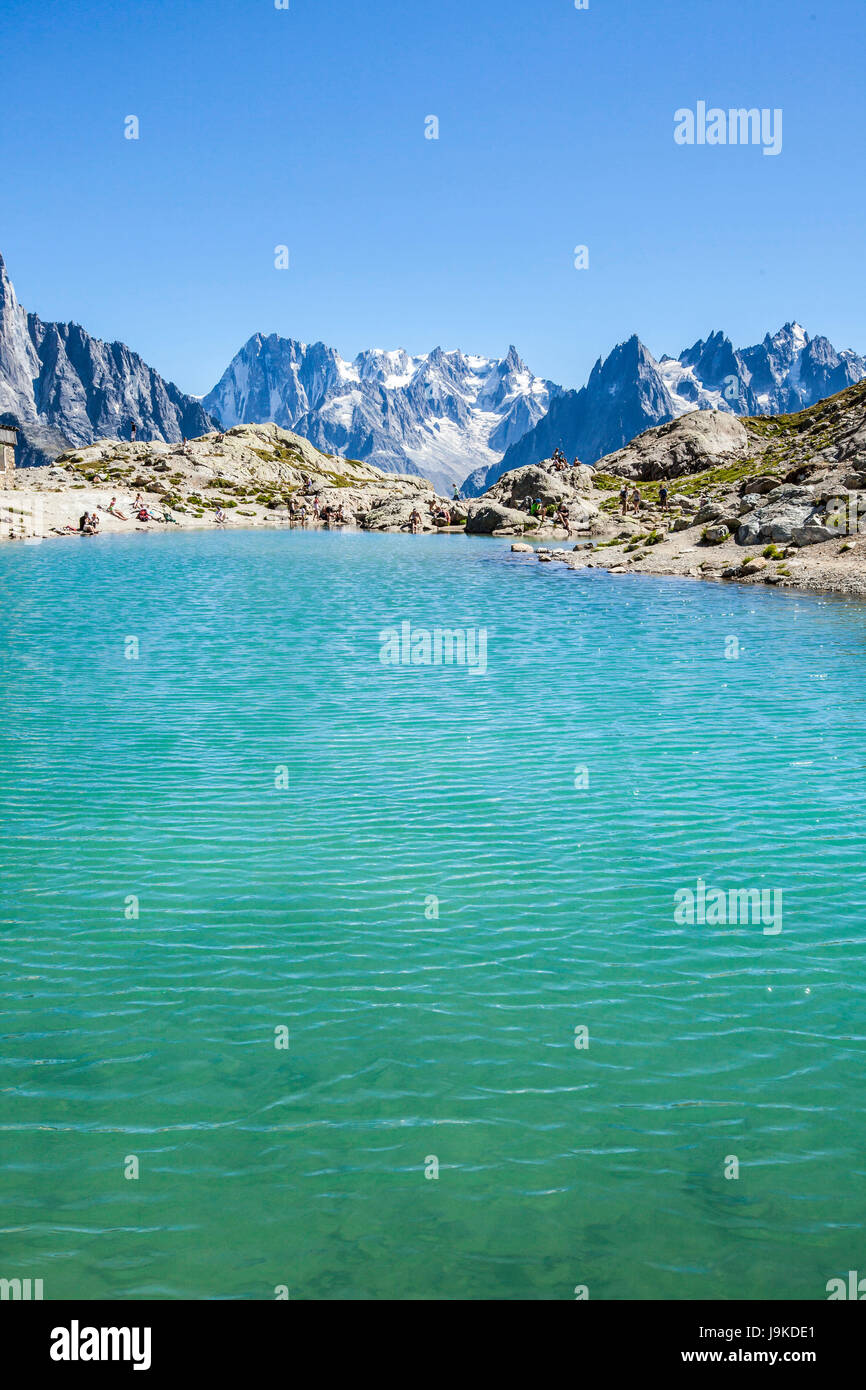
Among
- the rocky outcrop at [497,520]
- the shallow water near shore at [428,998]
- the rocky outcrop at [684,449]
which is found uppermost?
the rocky outcrop at [684,449]

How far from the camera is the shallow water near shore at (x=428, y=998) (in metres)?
8.23

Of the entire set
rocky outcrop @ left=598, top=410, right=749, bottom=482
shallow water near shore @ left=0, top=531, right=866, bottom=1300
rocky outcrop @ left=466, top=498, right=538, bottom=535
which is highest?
rocky outcrop @ left=598, top=410, right=749, bottom=482

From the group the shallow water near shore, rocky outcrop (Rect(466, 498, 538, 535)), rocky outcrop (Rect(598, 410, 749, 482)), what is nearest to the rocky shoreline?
rocky outcrop (Rect(466, 498, 538, 535))

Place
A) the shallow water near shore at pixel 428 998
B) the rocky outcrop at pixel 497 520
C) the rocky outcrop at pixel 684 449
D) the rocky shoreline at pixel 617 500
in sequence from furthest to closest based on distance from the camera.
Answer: the rocky outcrop at pixel 684 449 → the rocky outcrop at pixel 497 520 → the rocky shoreline at pixel 617 500 → the shallow water near shore at pixel 428 998

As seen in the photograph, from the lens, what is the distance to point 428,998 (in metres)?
12.0

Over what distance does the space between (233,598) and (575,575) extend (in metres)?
29.2

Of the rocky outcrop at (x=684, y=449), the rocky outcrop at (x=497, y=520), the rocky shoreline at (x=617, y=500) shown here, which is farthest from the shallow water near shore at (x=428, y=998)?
the rocky outcrop at (x=684, y=449)

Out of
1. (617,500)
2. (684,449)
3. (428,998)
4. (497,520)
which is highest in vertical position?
(684,449)

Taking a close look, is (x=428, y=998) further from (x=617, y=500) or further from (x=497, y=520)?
(x=617, y=500)

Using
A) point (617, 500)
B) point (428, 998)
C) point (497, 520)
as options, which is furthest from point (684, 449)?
point (428, 998)

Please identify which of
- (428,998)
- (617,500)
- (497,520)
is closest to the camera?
(428,998)

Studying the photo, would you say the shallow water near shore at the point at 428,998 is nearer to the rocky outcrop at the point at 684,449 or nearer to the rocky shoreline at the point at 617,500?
the rocky shoreline at the point at 617,500

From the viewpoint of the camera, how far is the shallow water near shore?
324 inches

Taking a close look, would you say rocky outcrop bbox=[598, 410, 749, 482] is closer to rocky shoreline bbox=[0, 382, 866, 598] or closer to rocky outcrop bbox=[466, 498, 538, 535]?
rocky shoreline bbox=[0, 382, 866, 598]
